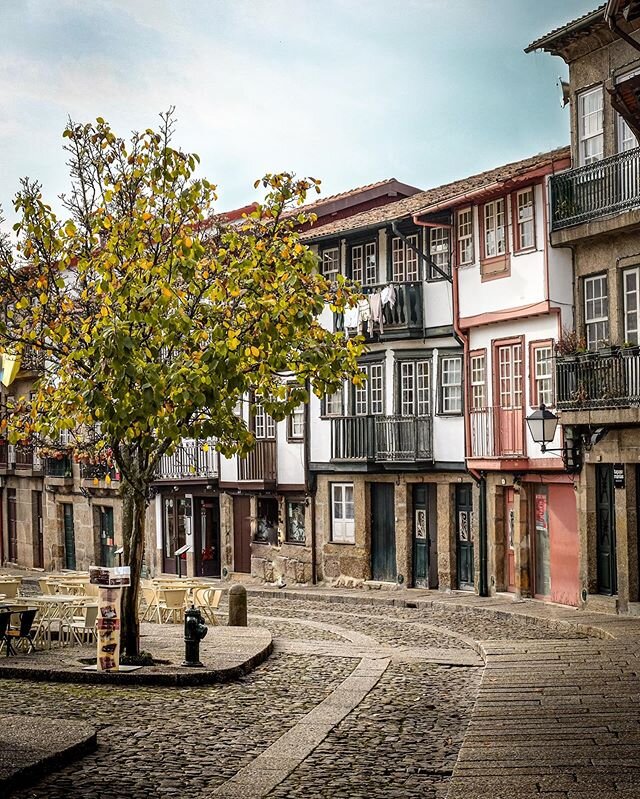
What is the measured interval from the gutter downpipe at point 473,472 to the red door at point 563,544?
217 centimetres

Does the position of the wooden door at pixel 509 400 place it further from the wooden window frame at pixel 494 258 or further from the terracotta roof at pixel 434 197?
the terracotta roof at pixel 434 197

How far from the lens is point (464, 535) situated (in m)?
28.2

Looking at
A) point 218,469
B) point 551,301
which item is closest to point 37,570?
point 218,469

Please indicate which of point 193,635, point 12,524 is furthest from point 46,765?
point 12,524

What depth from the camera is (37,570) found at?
4416 centimetres

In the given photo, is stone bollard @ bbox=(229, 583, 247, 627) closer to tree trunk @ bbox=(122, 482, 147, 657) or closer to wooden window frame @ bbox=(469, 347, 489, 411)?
tree trunk @ bbox=(122, 482, 147, 657)

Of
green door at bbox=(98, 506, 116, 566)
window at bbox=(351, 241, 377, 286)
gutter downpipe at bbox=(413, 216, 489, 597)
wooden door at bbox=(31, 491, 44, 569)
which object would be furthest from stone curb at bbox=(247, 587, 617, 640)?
wooden door at bbox=(31, 491, 44, 569)

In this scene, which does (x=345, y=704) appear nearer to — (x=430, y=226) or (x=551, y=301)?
(x=551, y=301)

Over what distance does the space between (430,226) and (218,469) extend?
33.6 feet

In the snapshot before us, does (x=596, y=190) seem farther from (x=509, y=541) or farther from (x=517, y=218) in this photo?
(x=509, y=541)

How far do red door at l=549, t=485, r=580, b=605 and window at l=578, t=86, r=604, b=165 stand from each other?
6119mm

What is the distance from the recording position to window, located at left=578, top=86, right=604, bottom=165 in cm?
2348

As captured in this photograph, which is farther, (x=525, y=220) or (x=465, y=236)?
(x=465, y=236)

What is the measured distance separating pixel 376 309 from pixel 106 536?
1550 centimetres
